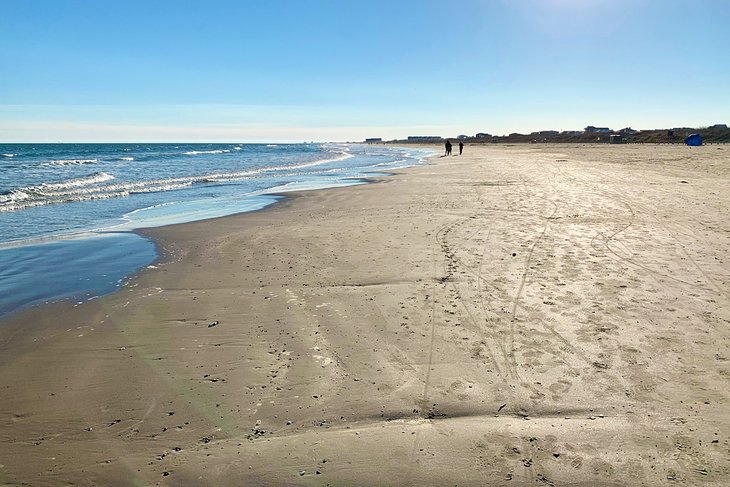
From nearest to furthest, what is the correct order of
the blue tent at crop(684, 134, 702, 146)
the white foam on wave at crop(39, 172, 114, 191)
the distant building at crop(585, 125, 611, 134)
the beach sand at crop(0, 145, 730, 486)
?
the beach sand at crop(0, 145, 730, 486) < the white foam on wave at crop(39, 172, 114, 191) < the blue tent at crop(684, 134, 702, 146) < the distant building at crop(585, 125, 611, 134)

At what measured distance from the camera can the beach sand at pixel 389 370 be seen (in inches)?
141

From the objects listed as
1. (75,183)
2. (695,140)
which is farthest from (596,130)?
(75,183)

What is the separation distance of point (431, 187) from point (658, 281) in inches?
580

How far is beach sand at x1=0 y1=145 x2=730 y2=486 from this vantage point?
3580 mm

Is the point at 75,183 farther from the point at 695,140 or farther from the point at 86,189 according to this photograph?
the point at 695,140

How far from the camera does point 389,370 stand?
4.94 meters

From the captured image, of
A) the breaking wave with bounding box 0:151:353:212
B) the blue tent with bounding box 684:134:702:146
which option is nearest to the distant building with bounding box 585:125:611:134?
the blue tent with bounding box 684:134:702:146

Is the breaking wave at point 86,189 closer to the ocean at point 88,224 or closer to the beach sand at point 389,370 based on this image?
the ocean at point 88,224

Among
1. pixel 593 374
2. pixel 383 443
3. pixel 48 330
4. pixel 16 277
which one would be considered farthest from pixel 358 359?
pixel 16 277

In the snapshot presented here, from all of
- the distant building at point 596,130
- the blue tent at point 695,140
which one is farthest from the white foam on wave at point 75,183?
the distant building at point 596,130

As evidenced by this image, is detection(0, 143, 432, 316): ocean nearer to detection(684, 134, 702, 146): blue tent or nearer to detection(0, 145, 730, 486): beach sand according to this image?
detection(0, 145, 730, 486): beach sand

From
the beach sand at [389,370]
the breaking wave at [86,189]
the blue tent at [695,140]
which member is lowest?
the breaking wave at [86,189]

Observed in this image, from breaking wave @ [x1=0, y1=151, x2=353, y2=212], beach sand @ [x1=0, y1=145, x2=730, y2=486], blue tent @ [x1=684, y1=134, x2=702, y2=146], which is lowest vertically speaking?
breaking wave @ [x1=0, y1=151, x2=353, y2=212]

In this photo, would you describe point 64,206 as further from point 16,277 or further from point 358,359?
point 358,359
